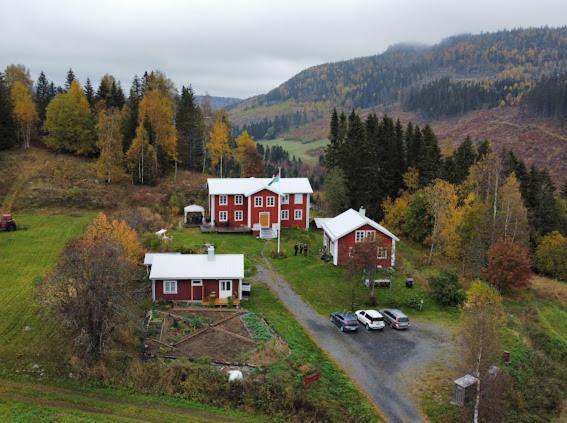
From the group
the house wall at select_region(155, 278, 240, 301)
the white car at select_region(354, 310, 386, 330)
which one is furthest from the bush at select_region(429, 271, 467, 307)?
the house wall at select_region(155, 278, 240, 301)

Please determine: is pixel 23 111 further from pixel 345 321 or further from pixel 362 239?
pixel 345 321

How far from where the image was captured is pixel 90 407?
21.7 metres

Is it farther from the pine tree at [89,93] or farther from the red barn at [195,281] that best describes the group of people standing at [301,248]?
the pine tree at [89,93]

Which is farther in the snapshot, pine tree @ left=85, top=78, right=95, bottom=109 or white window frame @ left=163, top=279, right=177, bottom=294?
pine tree @ left=85, top=78, right=95, bottom=109

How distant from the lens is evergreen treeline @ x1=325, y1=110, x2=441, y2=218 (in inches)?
2293

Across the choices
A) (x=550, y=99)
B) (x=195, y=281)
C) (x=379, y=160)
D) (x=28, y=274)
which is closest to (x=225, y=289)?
(x=195, y=281)

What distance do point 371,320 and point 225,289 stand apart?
10019 mm

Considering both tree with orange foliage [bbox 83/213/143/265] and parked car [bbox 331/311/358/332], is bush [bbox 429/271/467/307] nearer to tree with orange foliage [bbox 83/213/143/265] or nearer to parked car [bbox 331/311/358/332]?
parked car [bbox 331/311/358/332]

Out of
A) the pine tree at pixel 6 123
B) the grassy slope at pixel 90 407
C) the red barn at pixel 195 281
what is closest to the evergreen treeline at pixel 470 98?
the pine tree at pixel 6 123

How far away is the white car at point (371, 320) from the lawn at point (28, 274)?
1786cm

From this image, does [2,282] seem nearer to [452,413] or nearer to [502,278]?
[452,413]

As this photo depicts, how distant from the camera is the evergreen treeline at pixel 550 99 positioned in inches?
5374

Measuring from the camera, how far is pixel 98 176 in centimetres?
6384

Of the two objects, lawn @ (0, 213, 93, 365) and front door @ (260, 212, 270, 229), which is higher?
front door @ (260, 212, 270, 229)
